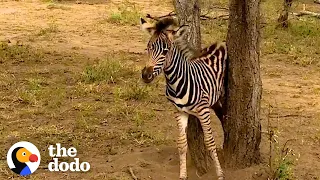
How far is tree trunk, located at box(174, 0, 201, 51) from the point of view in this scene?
4508mm

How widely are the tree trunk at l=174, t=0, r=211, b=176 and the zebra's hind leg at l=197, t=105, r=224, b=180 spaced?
12.8 inches

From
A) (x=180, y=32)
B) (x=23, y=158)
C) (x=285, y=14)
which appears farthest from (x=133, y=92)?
(x=285, y=14)

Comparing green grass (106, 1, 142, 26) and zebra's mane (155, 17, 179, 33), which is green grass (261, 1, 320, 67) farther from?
zebra's mane (155, 17, 179, 33)

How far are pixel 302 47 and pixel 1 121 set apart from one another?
5388mm

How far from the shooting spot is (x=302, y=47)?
30.5ft

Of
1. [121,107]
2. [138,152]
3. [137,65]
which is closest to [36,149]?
[138,152]

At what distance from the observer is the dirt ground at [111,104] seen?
4855 millimetres

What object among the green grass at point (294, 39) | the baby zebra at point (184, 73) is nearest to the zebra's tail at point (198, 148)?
the baby zebra at point (184, 73)

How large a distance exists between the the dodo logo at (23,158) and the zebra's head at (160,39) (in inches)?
54.8

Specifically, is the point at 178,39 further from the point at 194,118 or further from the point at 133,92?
the point at 133,92

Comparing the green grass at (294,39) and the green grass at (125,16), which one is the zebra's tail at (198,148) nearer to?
the green grass at (294,39)

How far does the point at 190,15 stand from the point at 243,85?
713 millimetres

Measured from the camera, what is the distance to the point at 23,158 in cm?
483

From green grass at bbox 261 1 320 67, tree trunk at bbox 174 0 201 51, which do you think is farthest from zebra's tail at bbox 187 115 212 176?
green grass at bbox 261 1 320 67
